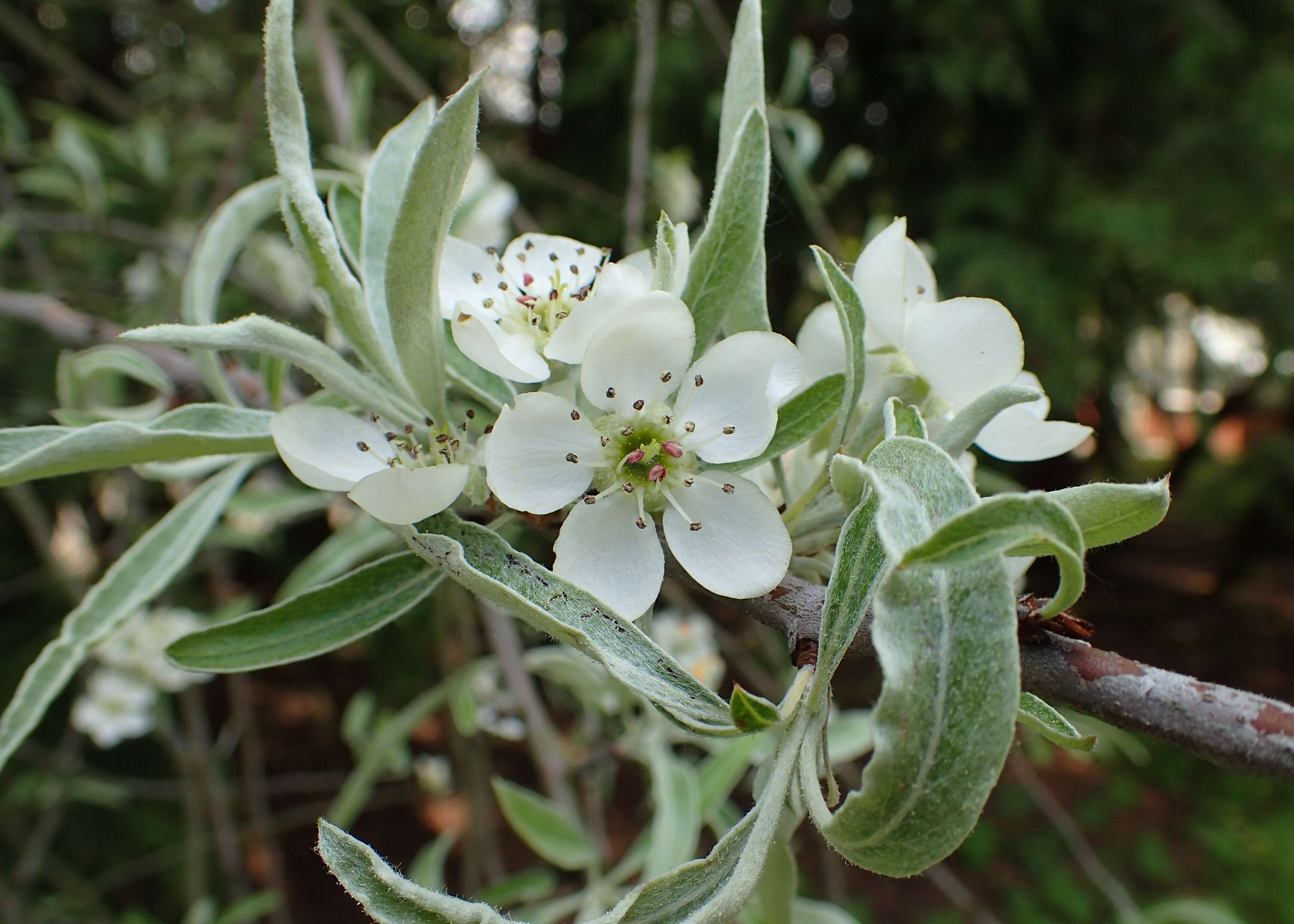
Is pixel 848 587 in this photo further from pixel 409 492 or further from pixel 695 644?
pixel 695 644

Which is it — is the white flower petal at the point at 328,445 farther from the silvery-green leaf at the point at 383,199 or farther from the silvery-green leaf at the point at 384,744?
the silvery-green leaf at the point at 384,744

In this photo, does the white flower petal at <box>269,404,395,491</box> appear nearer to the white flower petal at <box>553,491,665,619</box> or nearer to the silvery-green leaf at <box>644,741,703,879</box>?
the white flower petal at <box>553,491,665,619</box>

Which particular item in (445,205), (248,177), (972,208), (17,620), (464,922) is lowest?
(17,620)

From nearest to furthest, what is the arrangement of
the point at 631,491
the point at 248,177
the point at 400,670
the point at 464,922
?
1. the point at 464,922
2. the point at 631,491
3. the point at 248,177
4. the point at 400,670

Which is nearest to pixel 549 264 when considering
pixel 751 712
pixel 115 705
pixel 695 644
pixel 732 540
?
pixel 732 540

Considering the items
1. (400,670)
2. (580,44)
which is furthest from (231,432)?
(580,44)

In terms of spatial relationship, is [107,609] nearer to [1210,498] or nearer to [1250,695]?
[1250,695]
